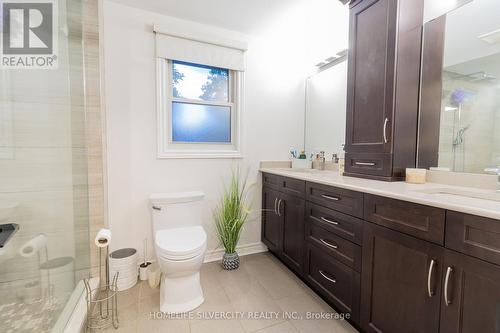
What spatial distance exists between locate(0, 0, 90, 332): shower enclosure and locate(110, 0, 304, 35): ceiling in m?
0.61

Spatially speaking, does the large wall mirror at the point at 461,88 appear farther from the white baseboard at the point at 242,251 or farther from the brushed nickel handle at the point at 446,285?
the white baseboard at the point at 242,251

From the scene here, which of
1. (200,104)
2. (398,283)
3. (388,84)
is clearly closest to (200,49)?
(200,104)

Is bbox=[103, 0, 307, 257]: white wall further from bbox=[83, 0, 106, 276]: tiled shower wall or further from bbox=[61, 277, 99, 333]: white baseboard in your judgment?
bbox=[61, 277, 99, 333]: white baseboard

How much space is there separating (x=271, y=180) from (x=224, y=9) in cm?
163

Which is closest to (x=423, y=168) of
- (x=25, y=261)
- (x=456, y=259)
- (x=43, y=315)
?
(x=456, y=259)

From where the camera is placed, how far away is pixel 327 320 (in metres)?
1.55

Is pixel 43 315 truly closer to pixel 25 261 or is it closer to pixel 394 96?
pixel 25 261

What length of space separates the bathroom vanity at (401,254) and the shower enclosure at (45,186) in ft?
5.51

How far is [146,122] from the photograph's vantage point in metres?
2.12

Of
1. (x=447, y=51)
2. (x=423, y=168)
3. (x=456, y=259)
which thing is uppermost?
(x=447, y=51)

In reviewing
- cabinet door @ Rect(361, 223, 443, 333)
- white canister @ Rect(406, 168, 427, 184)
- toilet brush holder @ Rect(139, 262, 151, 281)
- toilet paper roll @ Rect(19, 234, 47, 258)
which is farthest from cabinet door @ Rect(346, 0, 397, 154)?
toilet paper roll @ Rect(19, 234, 47, 258)

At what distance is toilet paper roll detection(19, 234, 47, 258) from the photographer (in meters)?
1.45

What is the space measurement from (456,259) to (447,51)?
1.35 metres

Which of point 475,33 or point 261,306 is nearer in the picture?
point 475,33
